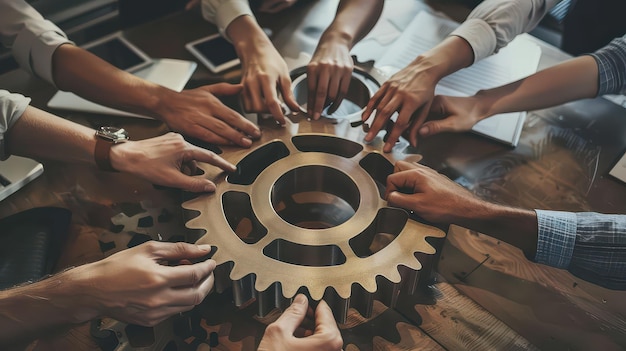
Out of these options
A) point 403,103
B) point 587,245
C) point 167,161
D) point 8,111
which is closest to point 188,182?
point 167,161

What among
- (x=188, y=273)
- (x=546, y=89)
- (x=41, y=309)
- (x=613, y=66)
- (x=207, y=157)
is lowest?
(x=41, y=309)

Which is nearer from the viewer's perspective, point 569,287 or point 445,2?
point 569,287

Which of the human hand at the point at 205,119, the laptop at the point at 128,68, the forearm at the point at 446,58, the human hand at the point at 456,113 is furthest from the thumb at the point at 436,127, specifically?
the laptop at the point at 128,68

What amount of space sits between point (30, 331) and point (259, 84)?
93 centimetres

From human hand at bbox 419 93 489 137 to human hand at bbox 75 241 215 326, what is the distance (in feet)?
2.90

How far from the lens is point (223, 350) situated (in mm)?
1139

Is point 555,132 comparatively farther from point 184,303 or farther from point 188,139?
point 184,303

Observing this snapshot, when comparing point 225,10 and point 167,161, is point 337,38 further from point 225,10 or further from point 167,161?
point 167,161

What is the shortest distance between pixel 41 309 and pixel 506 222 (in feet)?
3.71

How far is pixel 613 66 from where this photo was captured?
A: 1.59 meters

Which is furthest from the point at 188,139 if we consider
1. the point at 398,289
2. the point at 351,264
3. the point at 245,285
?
the point at 398,289

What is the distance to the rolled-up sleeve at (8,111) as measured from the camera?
4.38 feet

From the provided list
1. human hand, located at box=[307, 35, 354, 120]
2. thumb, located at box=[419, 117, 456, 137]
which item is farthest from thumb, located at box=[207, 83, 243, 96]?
thumb, located at box=[419, 117, 456, 137]

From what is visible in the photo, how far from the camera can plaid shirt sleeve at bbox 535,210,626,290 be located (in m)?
1.21
